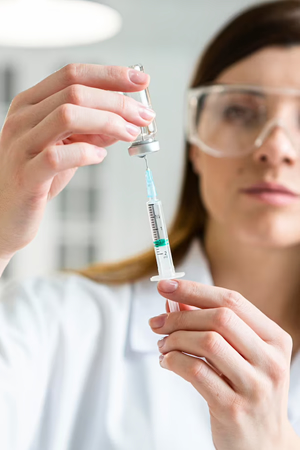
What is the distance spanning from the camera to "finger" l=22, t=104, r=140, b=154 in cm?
83

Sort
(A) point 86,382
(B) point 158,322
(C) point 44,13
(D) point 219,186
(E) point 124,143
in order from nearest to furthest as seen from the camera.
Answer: (B) point 158,322 → (A) point 86,382 → (D) point 219,186 → (C) point 44,13 → (E) point 124,143

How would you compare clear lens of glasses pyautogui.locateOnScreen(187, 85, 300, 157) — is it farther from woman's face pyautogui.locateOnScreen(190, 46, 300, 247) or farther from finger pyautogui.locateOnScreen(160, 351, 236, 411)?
finger pyautogui.locateOnScreen(160, 351, 236, 411)

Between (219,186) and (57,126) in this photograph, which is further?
(219,186)

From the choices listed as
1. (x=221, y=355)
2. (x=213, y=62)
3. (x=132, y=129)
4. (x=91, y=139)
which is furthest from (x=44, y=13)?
(x=221, y=355)

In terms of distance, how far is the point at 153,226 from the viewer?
40.0 inches

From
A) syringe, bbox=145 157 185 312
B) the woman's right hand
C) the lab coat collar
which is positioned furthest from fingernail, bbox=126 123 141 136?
the lab coat collar

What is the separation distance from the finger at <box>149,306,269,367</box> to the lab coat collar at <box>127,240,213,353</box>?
1.74ft

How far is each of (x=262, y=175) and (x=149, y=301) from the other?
459 mm

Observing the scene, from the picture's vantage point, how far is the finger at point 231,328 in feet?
2.87

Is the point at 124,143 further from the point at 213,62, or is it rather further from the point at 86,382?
the point at 86,382

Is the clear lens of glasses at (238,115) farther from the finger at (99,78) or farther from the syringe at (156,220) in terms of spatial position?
the finger at (99,78)

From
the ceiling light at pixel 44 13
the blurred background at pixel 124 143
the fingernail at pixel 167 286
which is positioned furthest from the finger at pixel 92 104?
the blurred background at pixel 124 143

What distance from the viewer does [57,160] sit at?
32.6 inches

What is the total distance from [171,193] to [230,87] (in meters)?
3.85
